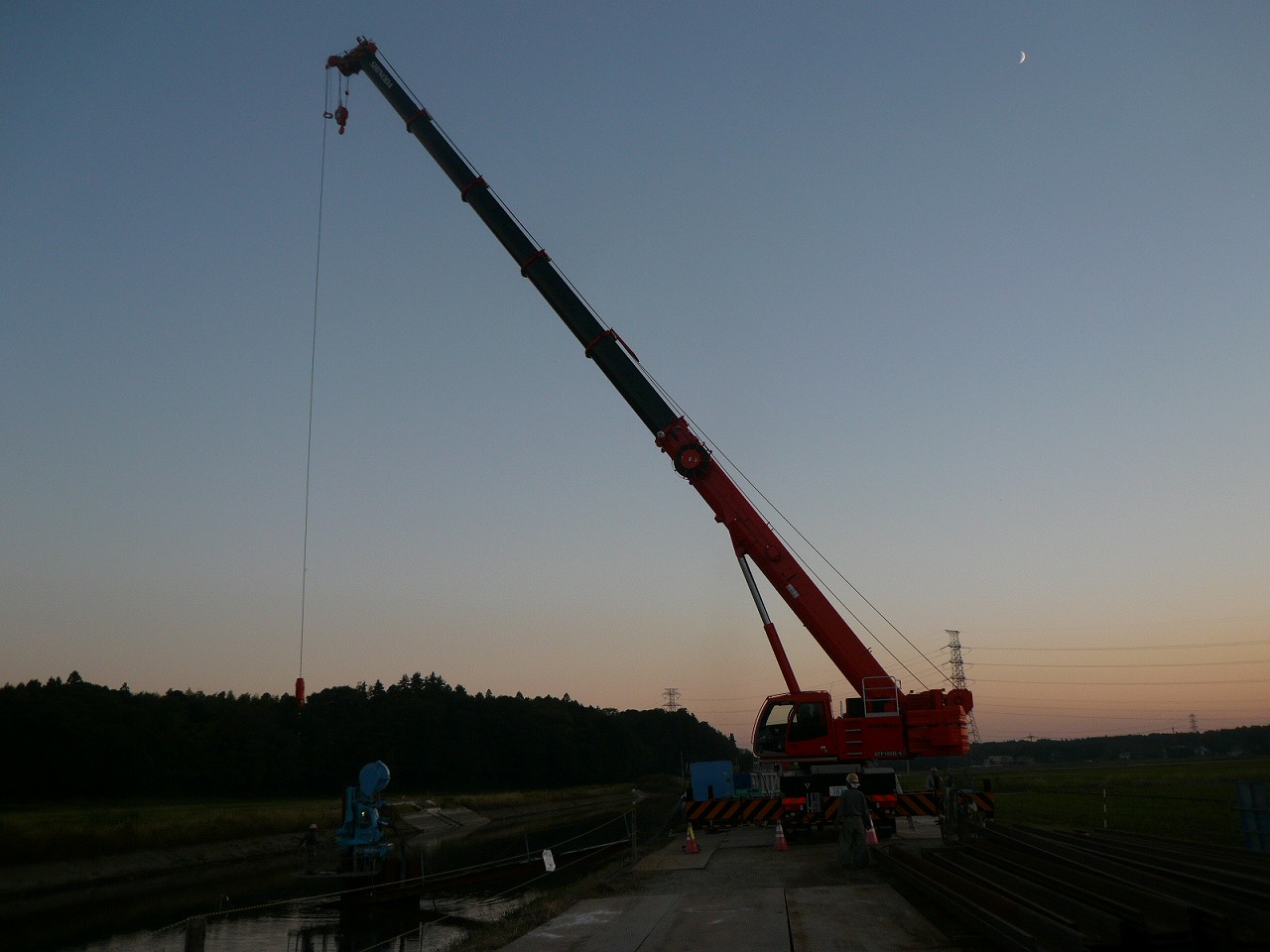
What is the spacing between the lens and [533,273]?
2439cm

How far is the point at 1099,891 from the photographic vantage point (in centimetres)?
1013

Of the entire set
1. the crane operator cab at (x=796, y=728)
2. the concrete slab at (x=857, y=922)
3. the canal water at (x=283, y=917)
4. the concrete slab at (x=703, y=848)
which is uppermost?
the crane operator cab at (x=796, y=728)

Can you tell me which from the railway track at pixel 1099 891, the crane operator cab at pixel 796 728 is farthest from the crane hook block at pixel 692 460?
the railway track at pixel 1099 891

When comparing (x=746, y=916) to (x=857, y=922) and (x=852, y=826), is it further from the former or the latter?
(x=852, y=826)

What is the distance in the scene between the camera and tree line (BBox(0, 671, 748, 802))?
6209 centimetres

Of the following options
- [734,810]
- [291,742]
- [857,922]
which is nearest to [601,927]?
[857,922]

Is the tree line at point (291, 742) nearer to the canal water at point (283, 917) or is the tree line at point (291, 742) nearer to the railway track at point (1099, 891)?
the canal water at point (283, 917)

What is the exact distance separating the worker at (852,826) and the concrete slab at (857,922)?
178cm

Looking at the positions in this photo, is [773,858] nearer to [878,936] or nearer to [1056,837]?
[1056,837]

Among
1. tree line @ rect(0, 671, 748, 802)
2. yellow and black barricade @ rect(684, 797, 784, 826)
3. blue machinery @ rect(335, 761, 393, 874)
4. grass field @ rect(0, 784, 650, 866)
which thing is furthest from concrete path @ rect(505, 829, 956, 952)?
grass field @ rect(0, 784, 650, 866)

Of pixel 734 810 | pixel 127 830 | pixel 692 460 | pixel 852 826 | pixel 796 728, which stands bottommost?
pixel 127 830

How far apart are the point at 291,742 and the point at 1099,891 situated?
8671 cm

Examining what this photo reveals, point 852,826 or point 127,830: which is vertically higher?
point 852,826

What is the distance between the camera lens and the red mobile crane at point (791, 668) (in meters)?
19.5
